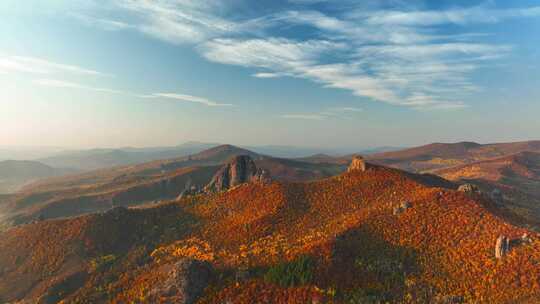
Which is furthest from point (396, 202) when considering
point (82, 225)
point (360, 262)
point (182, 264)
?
point (82, 225)

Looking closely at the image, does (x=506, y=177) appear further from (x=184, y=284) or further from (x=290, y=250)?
(x=184, y=284)

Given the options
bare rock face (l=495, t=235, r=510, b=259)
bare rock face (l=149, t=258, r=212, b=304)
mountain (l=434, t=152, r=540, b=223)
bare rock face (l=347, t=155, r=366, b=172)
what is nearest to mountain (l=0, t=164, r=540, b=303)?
bare rock face (l=149, t=258, r=212, b=304)

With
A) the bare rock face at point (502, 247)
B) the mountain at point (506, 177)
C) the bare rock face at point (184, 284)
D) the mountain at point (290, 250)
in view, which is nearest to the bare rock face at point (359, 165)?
the mountain at point (290, 250)

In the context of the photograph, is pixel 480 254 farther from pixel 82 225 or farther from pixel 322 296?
pixel 82 225

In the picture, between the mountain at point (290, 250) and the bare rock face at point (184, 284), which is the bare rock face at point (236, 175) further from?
the bare rock face at point (184, 284)

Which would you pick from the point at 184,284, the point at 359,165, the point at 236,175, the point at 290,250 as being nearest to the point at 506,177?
the point at 359,165
